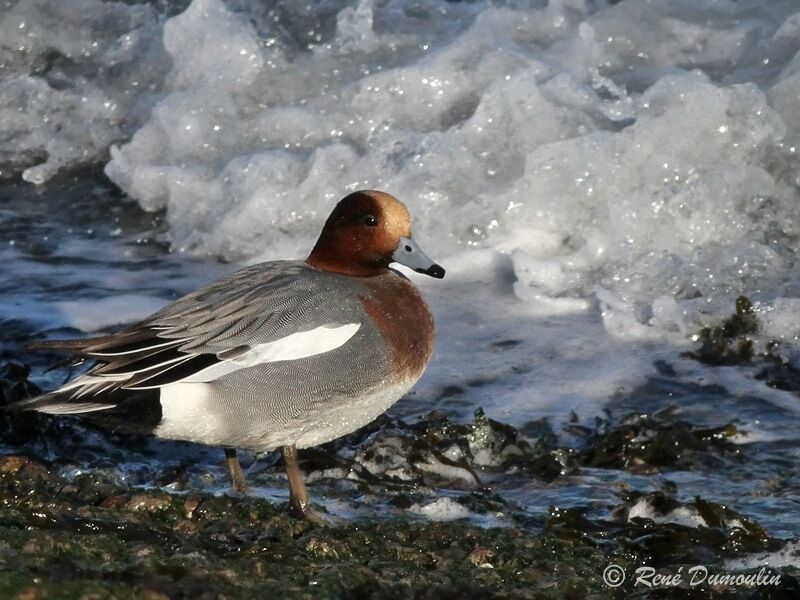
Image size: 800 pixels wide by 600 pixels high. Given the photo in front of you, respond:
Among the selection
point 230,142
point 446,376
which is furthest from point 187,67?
point 446,376

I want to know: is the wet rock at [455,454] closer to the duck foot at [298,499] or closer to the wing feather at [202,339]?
→ the duck foot at [298,499]

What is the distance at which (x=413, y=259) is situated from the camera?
4855 millimetres

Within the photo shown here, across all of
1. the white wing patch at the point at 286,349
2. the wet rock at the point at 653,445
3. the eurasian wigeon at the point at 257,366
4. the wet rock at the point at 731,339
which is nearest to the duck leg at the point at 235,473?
the eurasian wigeon at the point at 257,366

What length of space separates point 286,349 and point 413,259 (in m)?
0.77

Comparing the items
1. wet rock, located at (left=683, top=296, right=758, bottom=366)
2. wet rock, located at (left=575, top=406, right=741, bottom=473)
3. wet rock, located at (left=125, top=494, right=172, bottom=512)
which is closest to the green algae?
wet rock, located at (left=125, top=494, right=172, bottom=512)

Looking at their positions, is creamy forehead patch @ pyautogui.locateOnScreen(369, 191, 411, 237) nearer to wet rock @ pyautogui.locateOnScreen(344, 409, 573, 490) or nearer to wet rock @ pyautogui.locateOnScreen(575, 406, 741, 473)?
wet rock @ pyautogui.locateOnScreen(344, 409, 573, 490)

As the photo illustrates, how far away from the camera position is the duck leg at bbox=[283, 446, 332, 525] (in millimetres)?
4182

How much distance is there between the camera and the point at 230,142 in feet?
28.5

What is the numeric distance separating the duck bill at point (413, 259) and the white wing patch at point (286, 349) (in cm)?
55

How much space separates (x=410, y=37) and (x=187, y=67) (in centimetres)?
164

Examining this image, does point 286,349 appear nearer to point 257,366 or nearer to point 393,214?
point 257,366

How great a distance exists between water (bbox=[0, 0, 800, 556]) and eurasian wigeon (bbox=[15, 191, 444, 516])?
52 cm

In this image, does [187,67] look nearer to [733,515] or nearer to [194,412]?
[194,412]

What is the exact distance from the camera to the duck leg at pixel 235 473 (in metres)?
4.54
